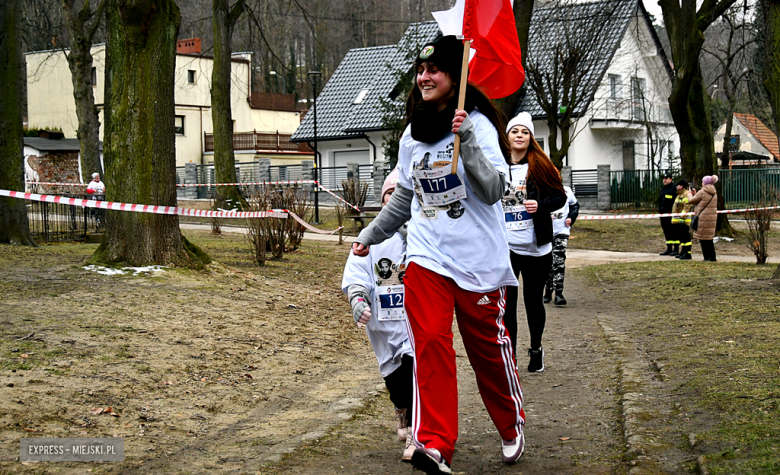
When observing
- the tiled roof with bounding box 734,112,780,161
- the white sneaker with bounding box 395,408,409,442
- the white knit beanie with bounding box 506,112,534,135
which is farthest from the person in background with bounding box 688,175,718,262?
the tiled roof with bounding box 734,112,780,161

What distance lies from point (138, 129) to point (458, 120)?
7353 millimetres

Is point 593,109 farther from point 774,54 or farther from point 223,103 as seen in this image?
point 774,54

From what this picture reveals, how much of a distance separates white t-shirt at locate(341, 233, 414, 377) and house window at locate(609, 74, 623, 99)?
37.9m

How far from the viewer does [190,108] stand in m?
53.6

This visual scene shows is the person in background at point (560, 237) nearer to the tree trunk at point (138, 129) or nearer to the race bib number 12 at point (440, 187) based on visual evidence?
the tree trunk at point (138, 129)

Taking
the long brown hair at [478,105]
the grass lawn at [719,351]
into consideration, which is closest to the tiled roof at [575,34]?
the grass lawn at [719,351]

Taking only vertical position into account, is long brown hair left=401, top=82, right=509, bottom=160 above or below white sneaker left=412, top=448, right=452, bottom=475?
above

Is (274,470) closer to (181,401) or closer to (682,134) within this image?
(181,401)

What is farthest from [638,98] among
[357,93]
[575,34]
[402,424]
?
[402,424]

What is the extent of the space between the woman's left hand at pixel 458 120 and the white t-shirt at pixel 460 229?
0.18 meters

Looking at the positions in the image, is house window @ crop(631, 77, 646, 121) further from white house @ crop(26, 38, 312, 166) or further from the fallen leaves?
the fallen leaves

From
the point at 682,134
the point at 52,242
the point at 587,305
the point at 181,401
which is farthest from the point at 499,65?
the point at 682,134

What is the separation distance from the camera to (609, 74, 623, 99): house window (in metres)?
41.1

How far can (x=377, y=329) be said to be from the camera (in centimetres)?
462
